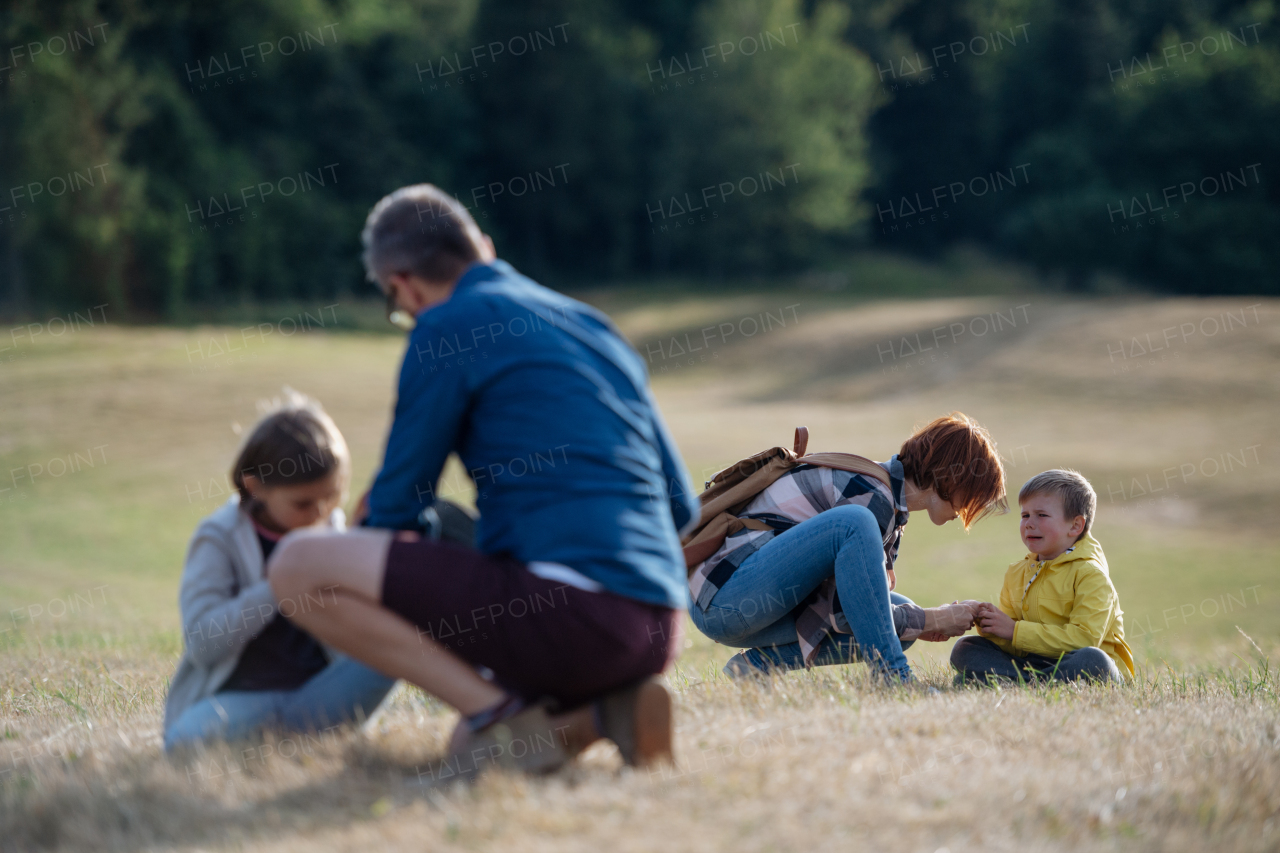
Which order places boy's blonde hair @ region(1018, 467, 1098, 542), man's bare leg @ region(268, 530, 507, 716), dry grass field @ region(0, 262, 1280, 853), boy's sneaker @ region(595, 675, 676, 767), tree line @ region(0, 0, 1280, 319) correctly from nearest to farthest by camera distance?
dry grass field @ region(0, 262, 1280, 853)
man's bare leg @ region(268, 530, 507, 716)
boy's sneaker @ region(595, 675, 676, 767)
boy's blonde hair @ region(1018, 467, 1098, 542)
tree line @ region(0, 0, 1280, 319)

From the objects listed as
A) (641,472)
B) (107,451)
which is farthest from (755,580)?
(107,451)

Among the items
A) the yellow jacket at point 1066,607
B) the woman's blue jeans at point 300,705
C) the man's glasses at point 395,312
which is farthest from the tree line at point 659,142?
the yellow jacket at point 1066,607

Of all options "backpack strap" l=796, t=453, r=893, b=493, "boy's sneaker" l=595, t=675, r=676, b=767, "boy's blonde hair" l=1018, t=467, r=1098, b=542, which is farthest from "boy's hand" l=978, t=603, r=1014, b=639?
"boy's sneaker" l=595, t=675, r=676, b=767

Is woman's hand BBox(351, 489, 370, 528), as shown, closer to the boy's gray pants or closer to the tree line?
the boy's gray pants

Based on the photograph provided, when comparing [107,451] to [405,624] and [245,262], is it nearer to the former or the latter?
[405,624]

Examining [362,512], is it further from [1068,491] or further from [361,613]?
[1068,491]

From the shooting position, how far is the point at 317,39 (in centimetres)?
4366

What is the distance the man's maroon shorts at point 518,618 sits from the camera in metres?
2.84

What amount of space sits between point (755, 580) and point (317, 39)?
44804 mm

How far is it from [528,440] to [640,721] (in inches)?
33.8

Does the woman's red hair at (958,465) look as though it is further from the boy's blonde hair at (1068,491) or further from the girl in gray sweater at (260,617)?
the girl in gray sweater at (260,617)

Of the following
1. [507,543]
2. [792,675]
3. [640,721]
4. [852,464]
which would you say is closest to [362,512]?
[507,543]

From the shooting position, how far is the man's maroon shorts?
9.31 ft

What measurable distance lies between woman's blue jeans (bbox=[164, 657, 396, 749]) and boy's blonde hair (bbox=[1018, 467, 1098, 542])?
284 cm
